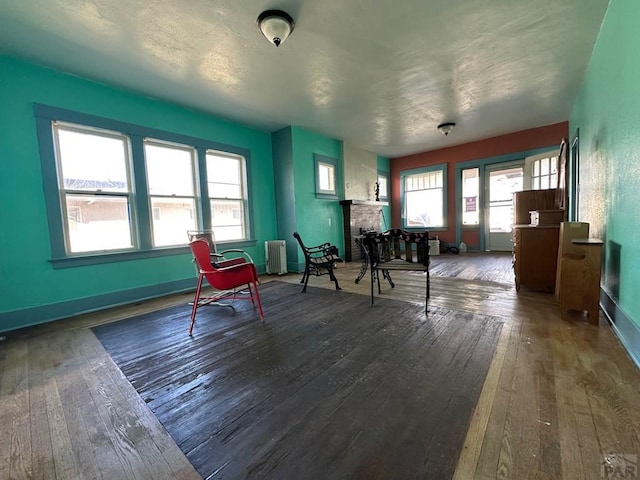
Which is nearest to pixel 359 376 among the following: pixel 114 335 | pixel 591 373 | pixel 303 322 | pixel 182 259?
pixel 303 322

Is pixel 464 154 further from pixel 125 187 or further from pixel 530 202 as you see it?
pixel 125 187

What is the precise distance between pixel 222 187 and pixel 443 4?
3770mm

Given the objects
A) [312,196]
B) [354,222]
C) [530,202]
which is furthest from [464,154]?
[312,196]

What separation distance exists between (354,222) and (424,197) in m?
2.70

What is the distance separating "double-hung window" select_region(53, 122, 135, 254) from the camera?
10.1ft

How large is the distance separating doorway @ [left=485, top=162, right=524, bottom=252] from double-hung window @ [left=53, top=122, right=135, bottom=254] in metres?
7.51

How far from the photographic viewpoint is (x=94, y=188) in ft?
10.7

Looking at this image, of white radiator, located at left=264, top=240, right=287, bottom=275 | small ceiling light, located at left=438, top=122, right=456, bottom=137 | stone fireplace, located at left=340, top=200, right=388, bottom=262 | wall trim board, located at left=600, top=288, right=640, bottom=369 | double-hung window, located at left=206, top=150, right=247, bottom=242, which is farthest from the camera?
stone fireplace, located at left=340, top=200, right=388, bottom=262

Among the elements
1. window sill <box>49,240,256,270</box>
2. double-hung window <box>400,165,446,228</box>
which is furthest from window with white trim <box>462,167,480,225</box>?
window sill <box>49,240,256,270</box>

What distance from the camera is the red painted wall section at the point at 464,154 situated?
5.71 m

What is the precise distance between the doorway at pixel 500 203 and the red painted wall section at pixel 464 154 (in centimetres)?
35

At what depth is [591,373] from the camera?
152 cm

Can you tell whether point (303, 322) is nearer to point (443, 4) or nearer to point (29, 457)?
point (29, 457)

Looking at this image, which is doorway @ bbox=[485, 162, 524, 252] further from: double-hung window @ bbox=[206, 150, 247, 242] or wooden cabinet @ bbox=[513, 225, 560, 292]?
double-hung window @ bbox=[206, 150, 247, 242]
